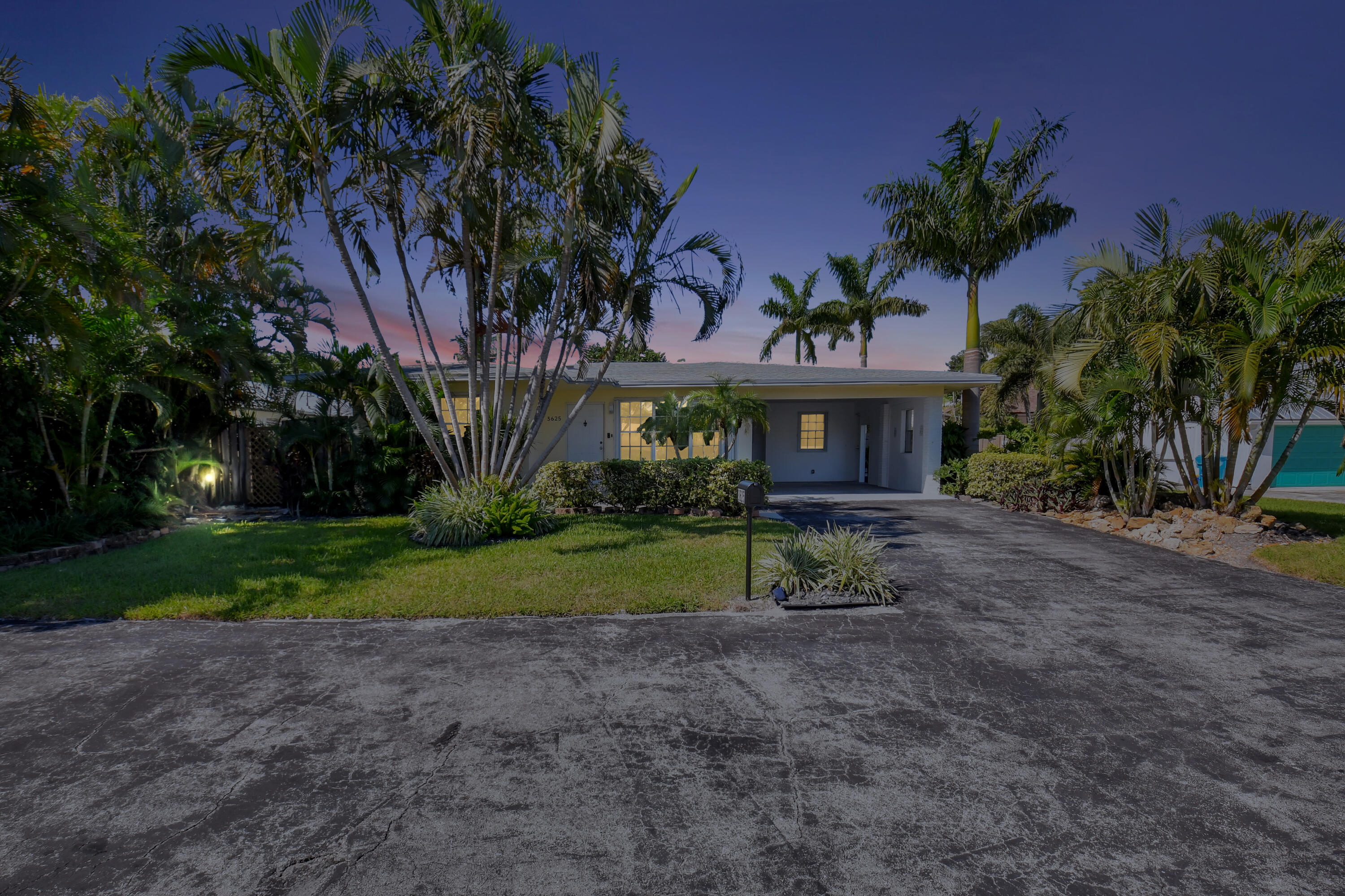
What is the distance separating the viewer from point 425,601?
19.3 ft

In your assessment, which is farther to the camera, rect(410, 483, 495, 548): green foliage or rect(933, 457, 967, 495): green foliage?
rect(933, 457, 967, 495): green foliage

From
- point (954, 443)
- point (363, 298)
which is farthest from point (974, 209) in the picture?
point (363, 298)

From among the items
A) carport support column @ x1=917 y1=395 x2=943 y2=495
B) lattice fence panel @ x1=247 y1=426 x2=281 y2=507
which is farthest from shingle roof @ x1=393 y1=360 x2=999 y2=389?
lattice fence panel @ x1=247 y1=426 x2=281 y2=507

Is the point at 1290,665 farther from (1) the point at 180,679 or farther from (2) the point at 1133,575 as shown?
(1) the point at 180,679

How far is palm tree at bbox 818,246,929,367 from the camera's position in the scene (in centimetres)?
2473

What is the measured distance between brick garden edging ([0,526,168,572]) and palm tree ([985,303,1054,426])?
21.4 m

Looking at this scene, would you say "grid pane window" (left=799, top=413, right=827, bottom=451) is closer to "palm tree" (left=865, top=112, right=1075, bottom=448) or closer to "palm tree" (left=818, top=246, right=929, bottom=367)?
"palm tree" (left=865, top=112, right=1075, bottom=448)

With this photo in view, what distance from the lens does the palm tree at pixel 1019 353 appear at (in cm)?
2127

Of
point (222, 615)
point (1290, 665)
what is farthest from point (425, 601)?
point (1290, 665)

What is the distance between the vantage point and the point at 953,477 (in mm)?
15031

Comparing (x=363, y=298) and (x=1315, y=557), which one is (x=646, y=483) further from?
(x=1315, y=557)

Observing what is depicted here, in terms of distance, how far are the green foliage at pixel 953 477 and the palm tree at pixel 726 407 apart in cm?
539

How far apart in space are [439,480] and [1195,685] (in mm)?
11447

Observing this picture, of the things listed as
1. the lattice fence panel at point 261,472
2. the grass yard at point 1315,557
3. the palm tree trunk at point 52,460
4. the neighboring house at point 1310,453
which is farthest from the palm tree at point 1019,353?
the palm tree trunk at point 52,460
